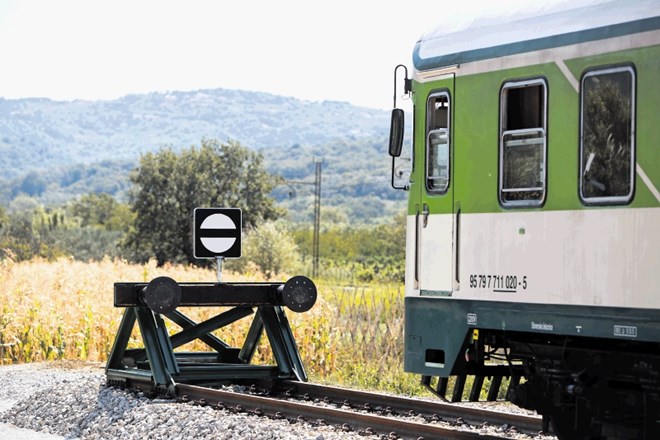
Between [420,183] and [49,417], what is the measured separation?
5008 mm

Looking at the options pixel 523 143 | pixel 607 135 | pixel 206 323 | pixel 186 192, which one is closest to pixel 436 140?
pixel 523 143

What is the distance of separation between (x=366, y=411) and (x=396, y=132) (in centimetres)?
336

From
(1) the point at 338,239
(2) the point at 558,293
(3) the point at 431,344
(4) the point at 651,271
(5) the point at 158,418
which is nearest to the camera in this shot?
(4) the point at 651,271

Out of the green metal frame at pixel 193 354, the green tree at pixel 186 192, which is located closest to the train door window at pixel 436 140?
the green metal frame at pixel 193 354

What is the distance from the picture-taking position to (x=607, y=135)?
832 cm

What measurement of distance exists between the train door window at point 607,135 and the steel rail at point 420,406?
2.54m

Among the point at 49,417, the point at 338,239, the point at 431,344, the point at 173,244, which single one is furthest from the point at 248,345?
the point at 338,239

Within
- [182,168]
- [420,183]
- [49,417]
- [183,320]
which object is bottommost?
[49,417]

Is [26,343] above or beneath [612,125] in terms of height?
beneath

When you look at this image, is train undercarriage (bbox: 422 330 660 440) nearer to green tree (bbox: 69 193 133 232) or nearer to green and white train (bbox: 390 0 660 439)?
green and white train (bbox: 390 0 660 439)

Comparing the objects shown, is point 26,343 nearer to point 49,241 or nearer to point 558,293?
point 558,293

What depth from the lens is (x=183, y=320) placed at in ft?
45.6

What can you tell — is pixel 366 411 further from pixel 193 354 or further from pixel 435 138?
pixel 193 354

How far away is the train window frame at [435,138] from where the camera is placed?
9.64 m
